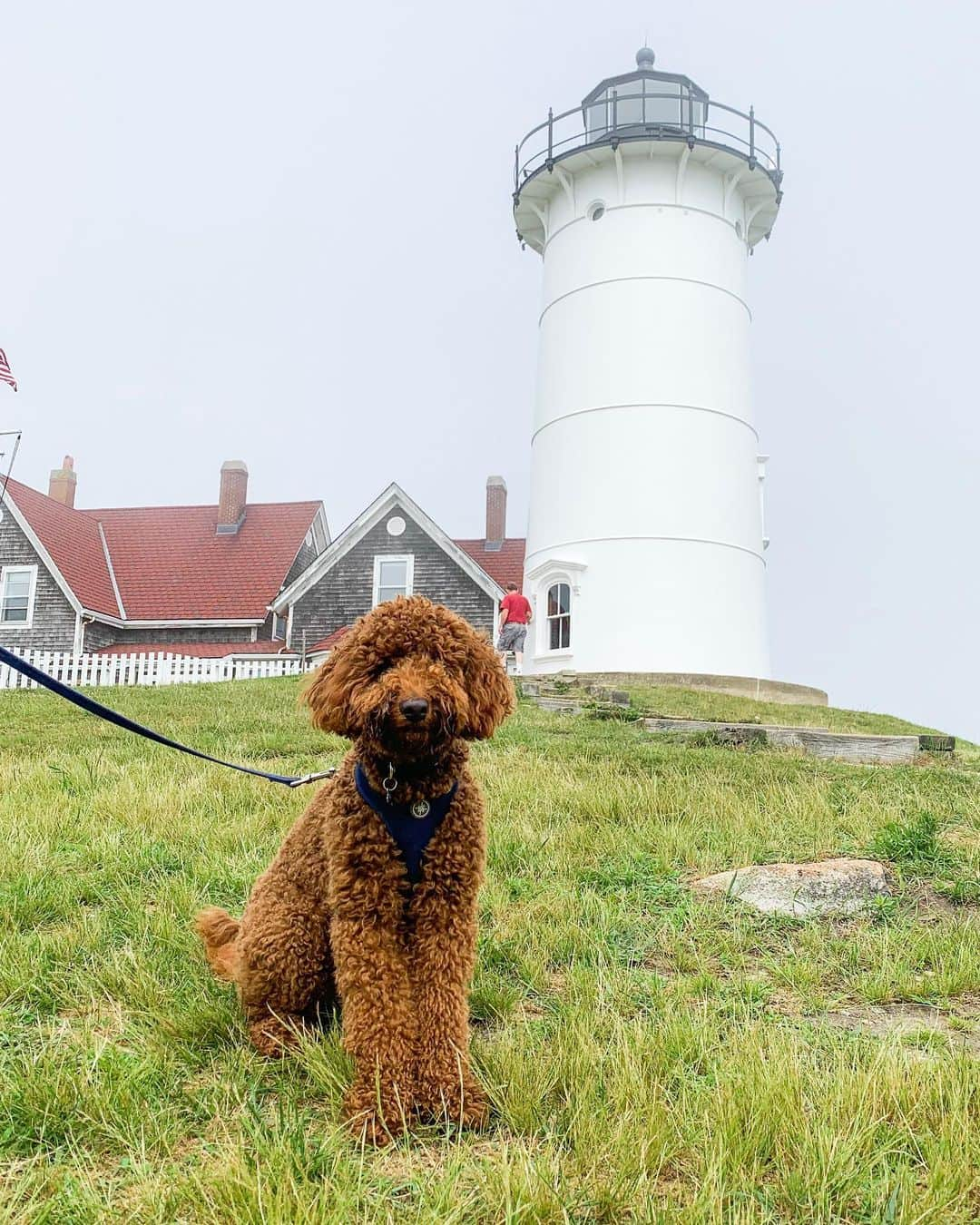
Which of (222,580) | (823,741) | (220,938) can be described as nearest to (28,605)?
(222,580)

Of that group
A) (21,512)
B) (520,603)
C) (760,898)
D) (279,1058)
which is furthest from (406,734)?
(21,512)

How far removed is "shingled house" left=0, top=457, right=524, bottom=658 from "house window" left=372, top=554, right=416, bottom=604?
0.02 m

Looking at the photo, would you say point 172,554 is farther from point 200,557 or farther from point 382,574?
point 382,574

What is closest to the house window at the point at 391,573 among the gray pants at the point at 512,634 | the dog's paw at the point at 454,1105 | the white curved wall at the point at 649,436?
the white curved wall at the point at 649,436

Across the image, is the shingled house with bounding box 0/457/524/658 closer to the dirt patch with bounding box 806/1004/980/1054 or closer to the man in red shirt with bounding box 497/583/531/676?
the man in red shirt with bounding box 497/583/531/676

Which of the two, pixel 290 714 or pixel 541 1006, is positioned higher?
pixel 290 714

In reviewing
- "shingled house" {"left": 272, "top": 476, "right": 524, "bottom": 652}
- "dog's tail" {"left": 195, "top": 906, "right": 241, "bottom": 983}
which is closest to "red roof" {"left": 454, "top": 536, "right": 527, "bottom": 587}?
"shingled house" {"left": 272, "top": 476, "right": 524, "bottom": 652}

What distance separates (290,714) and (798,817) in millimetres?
7219

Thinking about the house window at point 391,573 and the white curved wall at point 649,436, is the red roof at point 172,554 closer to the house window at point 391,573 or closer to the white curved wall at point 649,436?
the house window at point 391,573

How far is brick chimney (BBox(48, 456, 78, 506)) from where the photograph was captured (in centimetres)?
3312

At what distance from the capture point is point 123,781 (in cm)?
711

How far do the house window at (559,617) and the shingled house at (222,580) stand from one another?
3.84 m

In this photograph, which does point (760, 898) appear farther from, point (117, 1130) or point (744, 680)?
point (744, 680)

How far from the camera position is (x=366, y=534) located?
2684 cm
